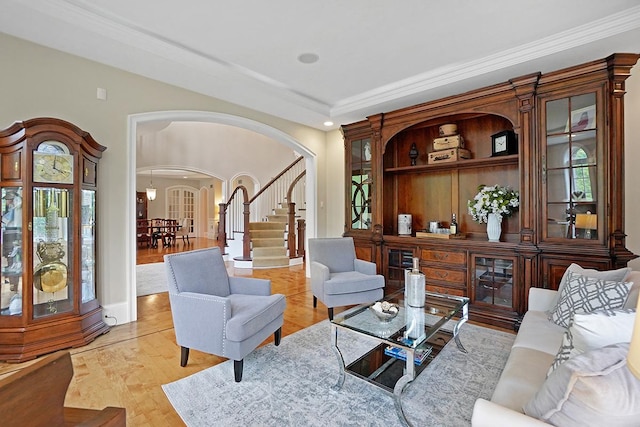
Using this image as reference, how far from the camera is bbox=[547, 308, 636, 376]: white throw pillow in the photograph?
47.8 inches

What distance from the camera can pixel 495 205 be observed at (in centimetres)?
352

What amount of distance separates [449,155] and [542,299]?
2090 mm

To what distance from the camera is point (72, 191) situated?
277cm

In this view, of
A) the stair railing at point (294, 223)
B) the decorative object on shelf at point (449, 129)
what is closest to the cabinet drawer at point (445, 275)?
the decorative object on shelf at point (449, 129)

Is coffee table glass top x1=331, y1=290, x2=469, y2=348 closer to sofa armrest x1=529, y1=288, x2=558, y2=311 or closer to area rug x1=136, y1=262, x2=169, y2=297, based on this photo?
sofa armrest x1=529, y1=288, x2=558, y2=311

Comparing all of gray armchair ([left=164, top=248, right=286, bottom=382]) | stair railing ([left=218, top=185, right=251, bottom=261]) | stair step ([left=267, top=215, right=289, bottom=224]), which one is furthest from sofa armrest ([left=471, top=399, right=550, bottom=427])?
stair step ([left=267, top=215, right=289, bottom=224])

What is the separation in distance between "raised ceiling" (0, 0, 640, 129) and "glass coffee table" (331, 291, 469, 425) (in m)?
2.37

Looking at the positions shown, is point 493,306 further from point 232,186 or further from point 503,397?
point 232,186

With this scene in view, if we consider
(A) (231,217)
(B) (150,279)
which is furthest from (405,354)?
(A) (231,217)

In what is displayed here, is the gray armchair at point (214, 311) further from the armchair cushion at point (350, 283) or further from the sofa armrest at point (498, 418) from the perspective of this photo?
the sofa armrest at point (498, 418)

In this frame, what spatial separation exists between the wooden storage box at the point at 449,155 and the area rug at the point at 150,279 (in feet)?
14.0

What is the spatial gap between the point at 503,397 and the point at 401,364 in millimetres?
905

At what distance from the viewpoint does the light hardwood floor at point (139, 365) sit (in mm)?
1928

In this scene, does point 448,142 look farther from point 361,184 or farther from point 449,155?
point 361,184
